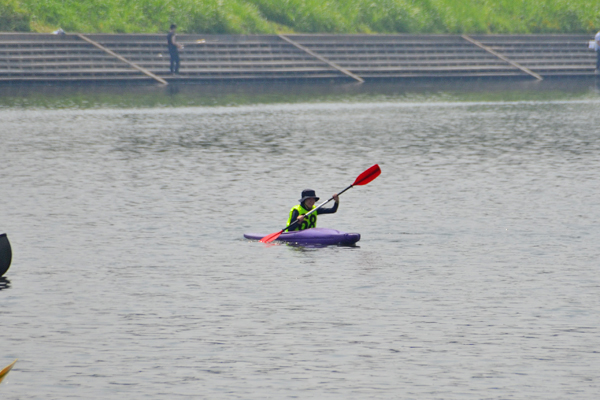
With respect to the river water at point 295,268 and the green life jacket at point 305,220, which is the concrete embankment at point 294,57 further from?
the green life jacket at point 305,220

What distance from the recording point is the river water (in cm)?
1251

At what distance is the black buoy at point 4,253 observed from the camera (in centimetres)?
1675

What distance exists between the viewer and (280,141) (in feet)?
122

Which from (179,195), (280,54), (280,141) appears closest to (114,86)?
(280,54)

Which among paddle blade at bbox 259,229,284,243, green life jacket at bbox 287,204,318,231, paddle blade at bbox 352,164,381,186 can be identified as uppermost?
paddle blade at bbox 352,164,381,186

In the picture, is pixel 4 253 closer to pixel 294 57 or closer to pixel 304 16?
pixel 294 57

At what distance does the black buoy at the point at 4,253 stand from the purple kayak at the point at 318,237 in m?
5.21

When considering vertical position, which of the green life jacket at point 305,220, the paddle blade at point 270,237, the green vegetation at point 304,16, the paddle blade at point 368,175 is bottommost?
the paddle blade at point 270,237

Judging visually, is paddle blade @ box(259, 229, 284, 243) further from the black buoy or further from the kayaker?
the black buoy

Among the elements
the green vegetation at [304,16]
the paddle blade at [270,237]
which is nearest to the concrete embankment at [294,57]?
the green vegetation at [304,16]

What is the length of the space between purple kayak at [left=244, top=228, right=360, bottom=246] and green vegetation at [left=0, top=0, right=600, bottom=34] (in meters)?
41.2

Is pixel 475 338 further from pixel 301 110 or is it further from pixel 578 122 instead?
pixel 301 110

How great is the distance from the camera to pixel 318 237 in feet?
66.1

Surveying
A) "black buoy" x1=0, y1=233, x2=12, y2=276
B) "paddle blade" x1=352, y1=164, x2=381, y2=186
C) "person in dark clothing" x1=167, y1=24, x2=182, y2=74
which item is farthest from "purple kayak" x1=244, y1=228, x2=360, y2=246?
"person in dark clothing" x1=167, y1=24, x2=182, y2=74
